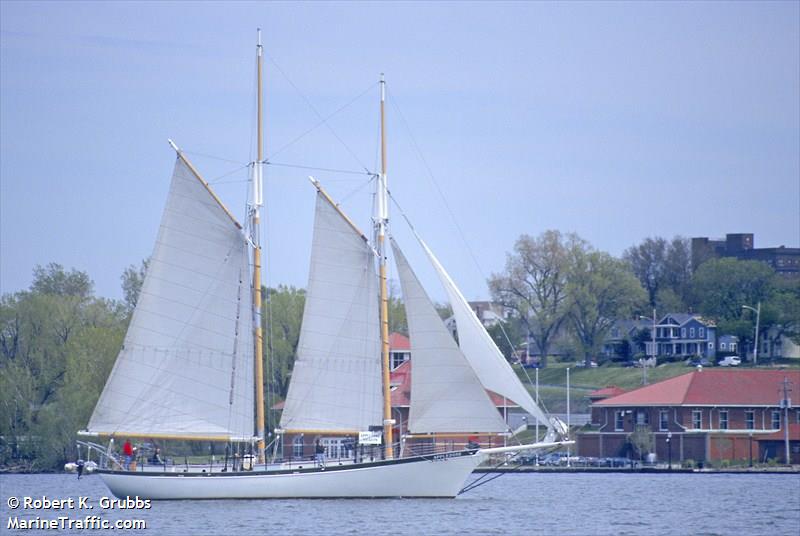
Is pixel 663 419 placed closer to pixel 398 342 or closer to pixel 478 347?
pixel 398 342

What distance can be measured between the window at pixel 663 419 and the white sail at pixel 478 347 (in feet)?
140

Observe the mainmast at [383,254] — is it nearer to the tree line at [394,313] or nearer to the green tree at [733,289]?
the tree line at [394,313]

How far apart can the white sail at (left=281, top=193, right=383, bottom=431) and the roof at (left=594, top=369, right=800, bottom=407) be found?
4245 centimetres

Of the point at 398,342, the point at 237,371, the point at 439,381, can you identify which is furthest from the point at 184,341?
the point at 398,342

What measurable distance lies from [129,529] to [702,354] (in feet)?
322

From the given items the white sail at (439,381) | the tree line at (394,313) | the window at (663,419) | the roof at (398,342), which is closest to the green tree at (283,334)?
the tree line at (394,313)

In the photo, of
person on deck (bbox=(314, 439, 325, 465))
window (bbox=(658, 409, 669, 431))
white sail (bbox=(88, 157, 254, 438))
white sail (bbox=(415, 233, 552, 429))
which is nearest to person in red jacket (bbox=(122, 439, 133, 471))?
white sail (bbox=(88, 157, 254, 438))

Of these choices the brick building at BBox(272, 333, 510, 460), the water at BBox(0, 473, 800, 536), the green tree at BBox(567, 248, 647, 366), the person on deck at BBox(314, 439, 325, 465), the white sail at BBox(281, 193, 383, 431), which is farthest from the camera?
the green tree at BBox(567, 248, 647, 366)

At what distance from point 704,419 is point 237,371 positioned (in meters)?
45.7

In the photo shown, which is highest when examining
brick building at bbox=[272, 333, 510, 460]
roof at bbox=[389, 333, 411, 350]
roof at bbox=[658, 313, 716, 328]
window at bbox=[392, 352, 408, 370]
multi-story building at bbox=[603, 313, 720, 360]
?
roof at bbox=[658, 313, 716, 328]

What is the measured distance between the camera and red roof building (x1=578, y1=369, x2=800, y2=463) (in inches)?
3588

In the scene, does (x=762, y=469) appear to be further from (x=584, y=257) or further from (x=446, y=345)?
(x=584, y=257)

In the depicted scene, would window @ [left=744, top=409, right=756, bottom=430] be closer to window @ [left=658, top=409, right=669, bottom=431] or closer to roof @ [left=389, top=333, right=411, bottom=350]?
window @ [left=658, top=409, right=669, bottom=431]

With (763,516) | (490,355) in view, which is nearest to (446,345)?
(490,355)
